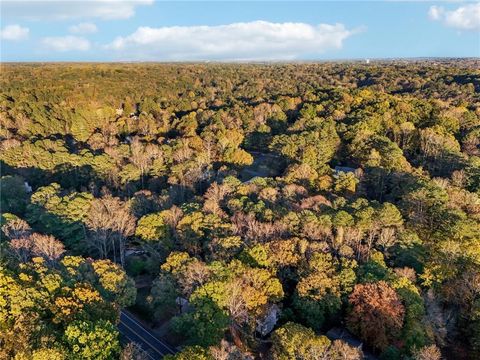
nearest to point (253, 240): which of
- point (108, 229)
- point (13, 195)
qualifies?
point (108, 229)

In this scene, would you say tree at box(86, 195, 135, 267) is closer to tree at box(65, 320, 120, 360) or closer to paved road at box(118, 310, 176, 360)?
paved road at box(118, 310, 176, 360)

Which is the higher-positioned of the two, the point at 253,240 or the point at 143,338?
the point at 253,240

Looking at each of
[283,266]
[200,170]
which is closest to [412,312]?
[283,266]

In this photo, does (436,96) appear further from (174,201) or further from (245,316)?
(245,316)

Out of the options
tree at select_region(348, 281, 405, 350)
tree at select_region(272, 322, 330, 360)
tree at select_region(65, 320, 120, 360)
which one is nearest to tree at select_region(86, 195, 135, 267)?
tree at select_region(65, 320, 120, 360)

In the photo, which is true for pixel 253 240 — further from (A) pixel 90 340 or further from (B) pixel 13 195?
(B) pixel 13 195

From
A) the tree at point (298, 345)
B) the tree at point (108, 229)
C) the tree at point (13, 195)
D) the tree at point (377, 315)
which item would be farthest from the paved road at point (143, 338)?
the tree at point (13, 195)

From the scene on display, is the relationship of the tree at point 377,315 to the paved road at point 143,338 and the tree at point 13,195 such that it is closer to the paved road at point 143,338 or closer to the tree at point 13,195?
→ the paved road at point 143,338
